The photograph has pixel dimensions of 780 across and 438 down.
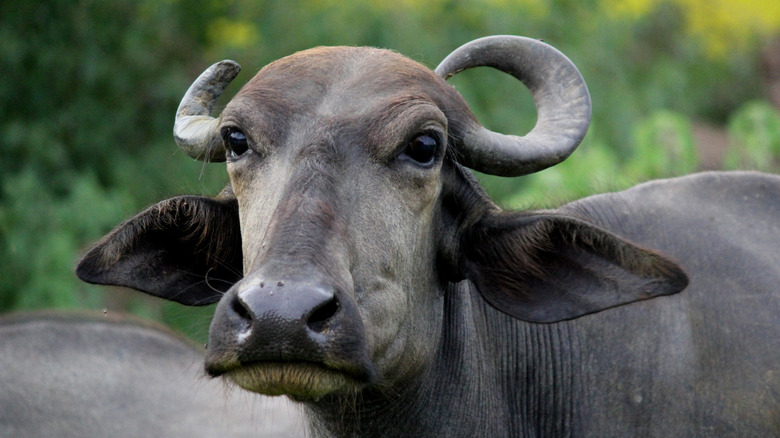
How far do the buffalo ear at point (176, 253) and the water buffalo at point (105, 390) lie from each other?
7.31 ft

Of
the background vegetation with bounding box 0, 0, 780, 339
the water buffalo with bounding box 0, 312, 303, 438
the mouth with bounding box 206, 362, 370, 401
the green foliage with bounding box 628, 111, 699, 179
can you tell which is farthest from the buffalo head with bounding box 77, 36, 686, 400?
the green foliage with bounding box 628, 111, 699, 179

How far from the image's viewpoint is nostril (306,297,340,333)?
3705mm

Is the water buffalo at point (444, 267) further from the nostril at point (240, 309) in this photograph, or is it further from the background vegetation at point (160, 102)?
the background vegetation at point (160, 102)

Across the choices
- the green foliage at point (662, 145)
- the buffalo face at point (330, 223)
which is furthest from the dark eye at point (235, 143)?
the green foliage at point (662, 145)

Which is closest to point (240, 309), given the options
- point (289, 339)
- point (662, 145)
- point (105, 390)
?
point (289, 339)

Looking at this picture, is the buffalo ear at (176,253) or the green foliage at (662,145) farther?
the green foliage at (662,145)

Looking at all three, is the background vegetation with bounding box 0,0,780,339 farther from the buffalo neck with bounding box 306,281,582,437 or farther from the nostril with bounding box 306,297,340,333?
the nostril with bounding box 306,297,340,333

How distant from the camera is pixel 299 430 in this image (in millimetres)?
6812

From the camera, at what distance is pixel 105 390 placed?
773cm

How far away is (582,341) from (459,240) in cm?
102

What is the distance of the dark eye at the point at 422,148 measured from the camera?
173 inches

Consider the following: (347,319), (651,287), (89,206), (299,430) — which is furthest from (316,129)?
(89,206)

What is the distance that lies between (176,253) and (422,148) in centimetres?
170

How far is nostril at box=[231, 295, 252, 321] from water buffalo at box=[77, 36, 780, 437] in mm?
12
